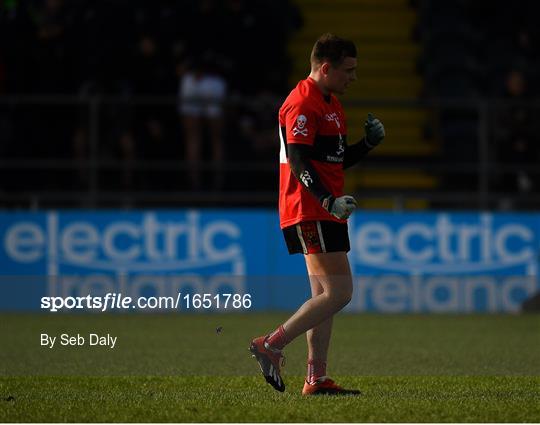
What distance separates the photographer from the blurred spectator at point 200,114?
16.8 meters

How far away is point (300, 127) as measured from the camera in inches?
300

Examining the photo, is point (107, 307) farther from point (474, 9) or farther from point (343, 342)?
point (474, 9)

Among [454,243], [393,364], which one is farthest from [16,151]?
[393,364]

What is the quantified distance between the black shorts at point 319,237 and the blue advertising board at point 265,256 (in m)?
7.94

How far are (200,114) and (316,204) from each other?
366 inches

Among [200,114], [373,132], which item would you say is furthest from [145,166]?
[373,132]

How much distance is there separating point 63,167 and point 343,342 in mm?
5485

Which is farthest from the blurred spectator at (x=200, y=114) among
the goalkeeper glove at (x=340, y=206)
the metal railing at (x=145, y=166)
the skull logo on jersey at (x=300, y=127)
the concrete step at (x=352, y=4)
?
the goalkeeper glove at (x=340, y=206)

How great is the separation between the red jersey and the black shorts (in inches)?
1.3

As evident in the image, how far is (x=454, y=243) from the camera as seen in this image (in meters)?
15.9

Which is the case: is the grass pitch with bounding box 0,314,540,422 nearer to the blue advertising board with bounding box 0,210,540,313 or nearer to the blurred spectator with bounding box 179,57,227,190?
the blue advertising board with bounding box 0,210,540,313

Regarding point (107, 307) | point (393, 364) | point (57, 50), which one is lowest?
point (107, 307)

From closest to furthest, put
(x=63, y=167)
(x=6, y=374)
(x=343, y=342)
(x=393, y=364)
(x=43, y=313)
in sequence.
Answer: (x=6, y=374), (x=393, y=364), (x=343, y=342), (x=43, y=313), (x=63, y=167)

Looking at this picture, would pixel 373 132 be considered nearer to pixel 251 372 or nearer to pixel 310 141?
pixel 310 141
